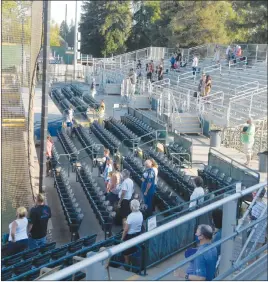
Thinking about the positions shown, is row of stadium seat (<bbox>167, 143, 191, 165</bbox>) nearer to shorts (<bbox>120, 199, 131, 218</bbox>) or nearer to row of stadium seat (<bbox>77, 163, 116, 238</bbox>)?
row of stadium seat (<bbox>77, 163, 116, 238</bbox>)

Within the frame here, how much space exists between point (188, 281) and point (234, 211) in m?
0.77

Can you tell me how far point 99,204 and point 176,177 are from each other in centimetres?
274

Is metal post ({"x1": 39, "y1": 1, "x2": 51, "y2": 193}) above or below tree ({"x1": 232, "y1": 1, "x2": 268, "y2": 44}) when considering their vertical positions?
below

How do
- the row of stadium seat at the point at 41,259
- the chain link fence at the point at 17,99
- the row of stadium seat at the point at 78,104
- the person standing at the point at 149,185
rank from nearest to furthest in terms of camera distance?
the row of stadium seat at the point at 41,259, the chain link fence at the point at 17,99, the person standing at the point at 149,185, the row of stadium seat at the point at 78,104

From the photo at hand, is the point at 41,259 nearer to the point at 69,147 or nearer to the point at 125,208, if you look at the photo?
the point at 125,208

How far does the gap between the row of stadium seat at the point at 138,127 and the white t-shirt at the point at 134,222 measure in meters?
11.1

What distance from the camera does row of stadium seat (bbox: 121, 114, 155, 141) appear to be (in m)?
19.3

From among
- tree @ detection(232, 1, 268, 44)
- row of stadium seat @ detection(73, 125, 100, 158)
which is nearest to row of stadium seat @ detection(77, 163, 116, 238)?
row of stadium seat @ detection(73, 125, 100, 158)

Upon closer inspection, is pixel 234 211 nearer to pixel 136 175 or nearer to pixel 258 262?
pixel 258 262

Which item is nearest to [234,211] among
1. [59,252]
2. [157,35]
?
[59,252]

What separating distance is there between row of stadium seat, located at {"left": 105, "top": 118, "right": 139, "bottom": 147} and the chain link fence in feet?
25.0

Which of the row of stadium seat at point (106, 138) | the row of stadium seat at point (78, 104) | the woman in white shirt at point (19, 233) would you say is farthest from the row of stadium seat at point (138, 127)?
the woman in white shirt at point (19, 233)

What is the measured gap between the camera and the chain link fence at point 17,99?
9875 millimetres

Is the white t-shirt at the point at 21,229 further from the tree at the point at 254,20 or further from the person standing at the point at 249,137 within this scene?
the tree at the point at 254,20
